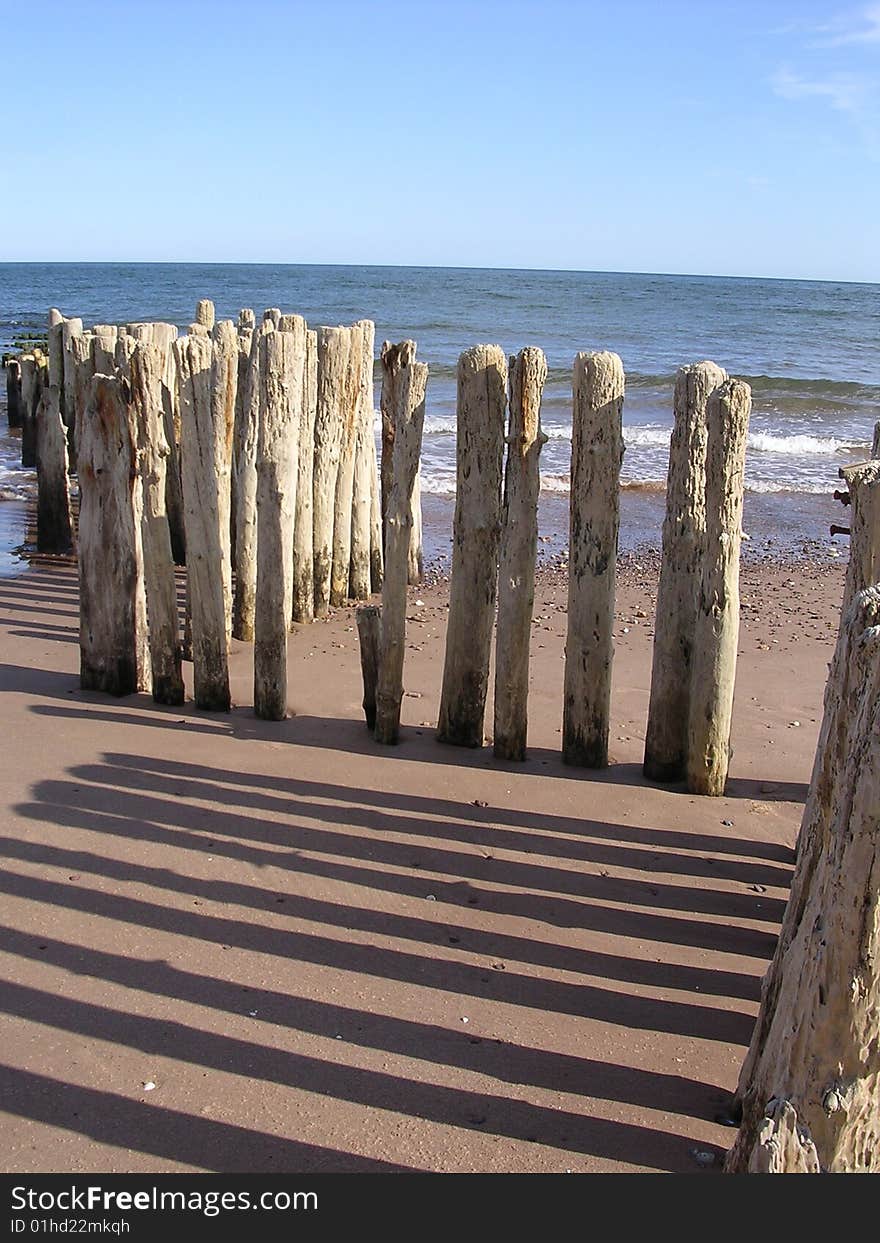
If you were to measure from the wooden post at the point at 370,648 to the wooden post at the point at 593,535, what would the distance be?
973 millimetres

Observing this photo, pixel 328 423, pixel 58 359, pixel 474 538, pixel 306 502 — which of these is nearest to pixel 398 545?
pixel 474 538

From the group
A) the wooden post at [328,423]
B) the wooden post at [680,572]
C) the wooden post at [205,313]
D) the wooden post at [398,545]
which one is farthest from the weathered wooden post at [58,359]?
the wooden post at [680,572]

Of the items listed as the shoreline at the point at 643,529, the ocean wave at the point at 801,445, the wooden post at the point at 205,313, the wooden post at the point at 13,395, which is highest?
the wooden post at the point at 205,313

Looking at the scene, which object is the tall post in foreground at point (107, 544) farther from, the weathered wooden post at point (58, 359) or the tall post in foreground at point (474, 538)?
the weathered wooden post at point (58, 359)

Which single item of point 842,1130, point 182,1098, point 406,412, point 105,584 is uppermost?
point 406,412

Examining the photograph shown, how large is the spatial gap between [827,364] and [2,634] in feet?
90.6

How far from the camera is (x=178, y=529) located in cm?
966

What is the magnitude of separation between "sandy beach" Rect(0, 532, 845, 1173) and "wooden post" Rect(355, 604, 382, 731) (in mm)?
202

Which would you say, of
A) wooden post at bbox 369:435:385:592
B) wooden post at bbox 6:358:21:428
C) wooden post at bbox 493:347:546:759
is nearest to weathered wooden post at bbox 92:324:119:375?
wooden post at bbox 493:347:546:759

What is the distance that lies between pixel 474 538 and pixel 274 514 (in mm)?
1090

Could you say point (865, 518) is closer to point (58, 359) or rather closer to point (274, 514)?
point (274, 514)

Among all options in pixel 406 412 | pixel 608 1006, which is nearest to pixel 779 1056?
pixel 608 1006

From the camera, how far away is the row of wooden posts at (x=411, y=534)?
504 cm

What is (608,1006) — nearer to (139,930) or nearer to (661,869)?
(661,869)
